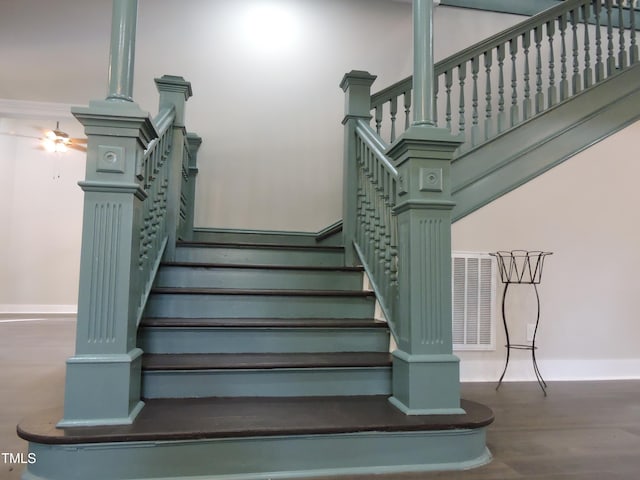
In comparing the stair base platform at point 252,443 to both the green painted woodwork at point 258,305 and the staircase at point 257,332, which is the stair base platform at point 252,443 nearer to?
the staircase at point 257,332

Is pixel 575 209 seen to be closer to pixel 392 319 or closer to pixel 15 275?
pixel 392 319

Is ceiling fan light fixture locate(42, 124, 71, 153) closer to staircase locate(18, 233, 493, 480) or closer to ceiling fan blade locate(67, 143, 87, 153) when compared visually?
ceiling fan blade locate(67, 143, 87, 153)

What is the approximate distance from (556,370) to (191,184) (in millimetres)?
3166

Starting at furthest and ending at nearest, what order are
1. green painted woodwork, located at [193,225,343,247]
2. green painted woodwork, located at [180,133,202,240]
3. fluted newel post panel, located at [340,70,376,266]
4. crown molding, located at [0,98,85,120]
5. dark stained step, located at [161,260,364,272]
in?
crown molding, located at [0,98,85,120] → green painted woodwork, located at [193,225,343,247] → green painted woodwork, located at [180,133,202,240] → fluted newel post panel, located at [340,70,376,266] → dark stained step, located at [161,260,364,272]

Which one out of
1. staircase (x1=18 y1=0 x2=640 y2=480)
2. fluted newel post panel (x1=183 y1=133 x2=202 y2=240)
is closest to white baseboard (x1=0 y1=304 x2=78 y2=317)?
fluted newel post panel (x1=183 y1=133 x2=202 y2=240)

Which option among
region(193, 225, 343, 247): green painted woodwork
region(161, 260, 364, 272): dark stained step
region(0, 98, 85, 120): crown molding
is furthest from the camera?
region(0, 98, 85, 120): crown molding

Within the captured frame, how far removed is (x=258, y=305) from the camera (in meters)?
2.30

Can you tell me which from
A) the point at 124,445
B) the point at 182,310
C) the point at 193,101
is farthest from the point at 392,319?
the point at 193,101

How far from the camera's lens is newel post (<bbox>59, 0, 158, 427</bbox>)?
1483 millimetres

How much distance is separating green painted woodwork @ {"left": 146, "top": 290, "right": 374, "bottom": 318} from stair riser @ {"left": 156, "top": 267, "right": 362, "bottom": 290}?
0.22 metres

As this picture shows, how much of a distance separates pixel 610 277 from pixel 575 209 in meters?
0.54

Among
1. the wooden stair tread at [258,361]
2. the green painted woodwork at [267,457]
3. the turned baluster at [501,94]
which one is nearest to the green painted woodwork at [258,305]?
the wooden stair tread at [258,361]

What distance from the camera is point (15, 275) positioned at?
563 cm

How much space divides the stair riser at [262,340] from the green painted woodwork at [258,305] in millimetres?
208
